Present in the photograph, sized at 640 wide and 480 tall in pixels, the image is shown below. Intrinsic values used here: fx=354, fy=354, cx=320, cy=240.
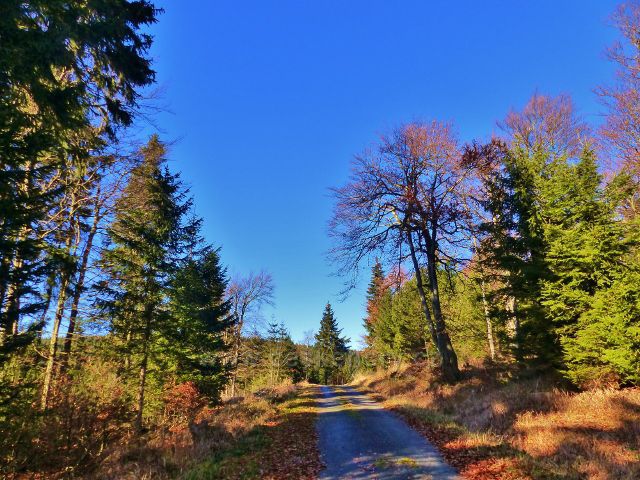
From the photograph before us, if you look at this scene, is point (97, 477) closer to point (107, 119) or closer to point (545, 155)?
point (107, 119)

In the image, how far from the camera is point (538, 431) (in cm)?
880

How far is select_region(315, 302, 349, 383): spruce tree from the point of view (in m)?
70.2

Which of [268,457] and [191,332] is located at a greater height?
[191,332]

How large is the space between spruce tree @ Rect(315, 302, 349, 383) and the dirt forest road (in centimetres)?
5807

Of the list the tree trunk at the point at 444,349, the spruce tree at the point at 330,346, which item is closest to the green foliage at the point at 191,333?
the tree trunk at the point at 444,349

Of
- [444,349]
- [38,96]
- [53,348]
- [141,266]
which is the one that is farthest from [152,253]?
[444,349]

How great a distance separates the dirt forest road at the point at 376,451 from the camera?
7809 millimetres

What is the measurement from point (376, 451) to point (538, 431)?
4.11 m

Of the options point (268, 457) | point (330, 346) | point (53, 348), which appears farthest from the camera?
point (330, 346)

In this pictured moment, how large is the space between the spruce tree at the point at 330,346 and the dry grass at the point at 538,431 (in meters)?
59.0

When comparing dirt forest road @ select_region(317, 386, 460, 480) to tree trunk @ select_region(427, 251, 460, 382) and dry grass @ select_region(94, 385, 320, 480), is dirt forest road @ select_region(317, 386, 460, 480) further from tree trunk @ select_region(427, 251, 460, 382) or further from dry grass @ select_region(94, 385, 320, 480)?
tree trunk @ select_region(427, 251, 460, 382)

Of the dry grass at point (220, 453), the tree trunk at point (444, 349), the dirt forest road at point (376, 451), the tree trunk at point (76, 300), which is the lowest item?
the dirt forest road at point (376, 451)

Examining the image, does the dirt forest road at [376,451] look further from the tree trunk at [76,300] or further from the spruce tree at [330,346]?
the spruce tree at [330,346]

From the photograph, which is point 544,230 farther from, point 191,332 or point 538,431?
point 191,332
